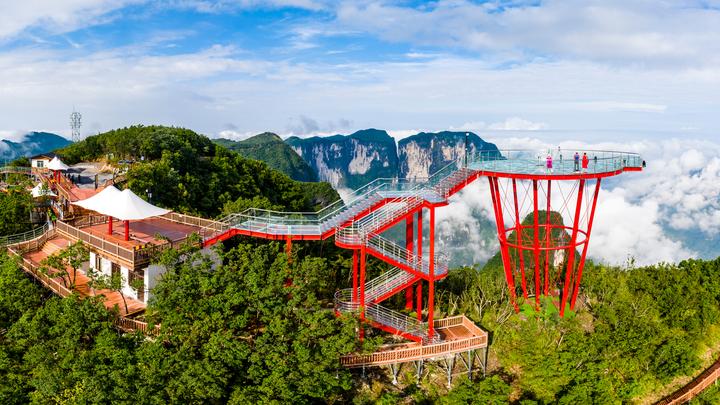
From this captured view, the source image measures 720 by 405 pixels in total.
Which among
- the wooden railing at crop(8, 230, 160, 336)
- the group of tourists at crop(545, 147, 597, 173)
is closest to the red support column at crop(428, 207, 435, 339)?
the group of tourists at crop(545, 147, 597, 173)

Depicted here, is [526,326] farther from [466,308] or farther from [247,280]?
[247,280]

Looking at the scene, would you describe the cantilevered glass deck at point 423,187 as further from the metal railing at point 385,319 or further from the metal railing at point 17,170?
the metal railing at point 17,170

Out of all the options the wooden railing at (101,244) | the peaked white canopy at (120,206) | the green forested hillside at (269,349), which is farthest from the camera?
the peaked white canopy at (120,206)

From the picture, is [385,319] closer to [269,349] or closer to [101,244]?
[269,349]

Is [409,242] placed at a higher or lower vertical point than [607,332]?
higher

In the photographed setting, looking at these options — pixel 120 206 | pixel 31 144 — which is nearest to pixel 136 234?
pixel 120 206

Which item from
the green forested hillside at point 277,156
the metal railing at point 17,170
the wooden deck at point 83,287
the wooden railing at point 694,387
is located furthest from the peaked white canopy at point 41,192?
the green forested hillside at point 277,156
